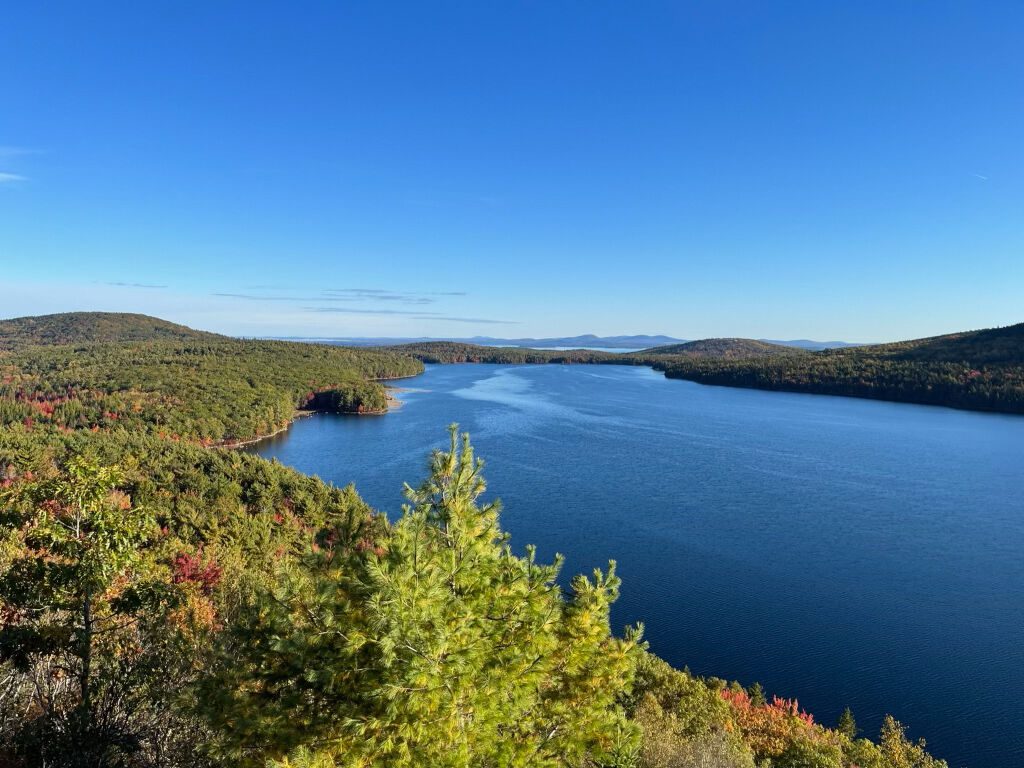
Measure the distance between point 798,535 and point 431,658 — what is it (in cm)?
4618

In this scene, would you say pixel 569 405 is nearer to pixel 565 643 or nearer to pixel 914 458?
pixel 914 458

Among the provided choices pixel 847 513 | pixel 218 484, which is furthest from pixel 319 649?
pixel 847 513

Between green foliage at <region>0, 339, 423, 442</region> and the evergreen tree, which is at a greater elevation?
green foliage at <region>0, 339, 423, 442</region>

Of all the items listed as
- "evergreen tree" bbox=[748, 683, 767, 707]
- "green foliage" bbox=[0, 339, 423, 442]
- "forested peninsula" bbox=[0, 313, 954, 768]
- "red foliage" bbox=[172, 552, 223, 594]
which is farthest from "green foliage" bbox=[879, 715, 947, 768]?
"green foliage" bbox=[0, 339, 423, 442]

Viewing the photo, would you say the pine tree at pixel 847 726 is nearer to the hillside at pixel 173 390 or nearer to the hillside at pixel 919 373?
the hillside at pixel 173 390

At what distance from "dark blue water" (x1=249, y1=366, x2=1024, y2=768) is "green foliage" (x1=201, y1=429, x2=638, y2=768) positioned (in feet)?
74.6

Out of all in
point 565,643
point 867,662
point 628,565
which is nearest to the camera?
point 565,643

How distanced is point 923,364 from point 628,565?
14351 centimetres

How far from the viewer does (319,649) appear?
7926mm

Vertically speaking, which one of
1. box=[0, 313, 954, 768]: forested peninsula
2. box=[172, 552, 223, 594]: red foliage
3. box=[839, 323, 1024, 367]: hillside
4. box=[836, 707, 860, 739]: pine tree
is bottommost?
box=[836, 707, 860, 739]: pine tree

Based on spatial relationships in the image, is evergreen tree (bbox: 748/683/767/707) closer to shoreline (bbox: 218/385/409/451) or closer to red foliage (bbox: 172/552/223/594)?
red foliage (bbox: 172/552/223/594)

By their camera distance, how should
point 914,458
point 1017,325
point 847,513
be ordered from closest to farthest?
point 847,513, point 914,458, point 1017,325

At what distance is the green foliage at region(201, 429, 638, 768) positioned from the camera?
7.27 m

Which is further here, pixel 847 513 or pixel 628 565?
pixel 847 513
